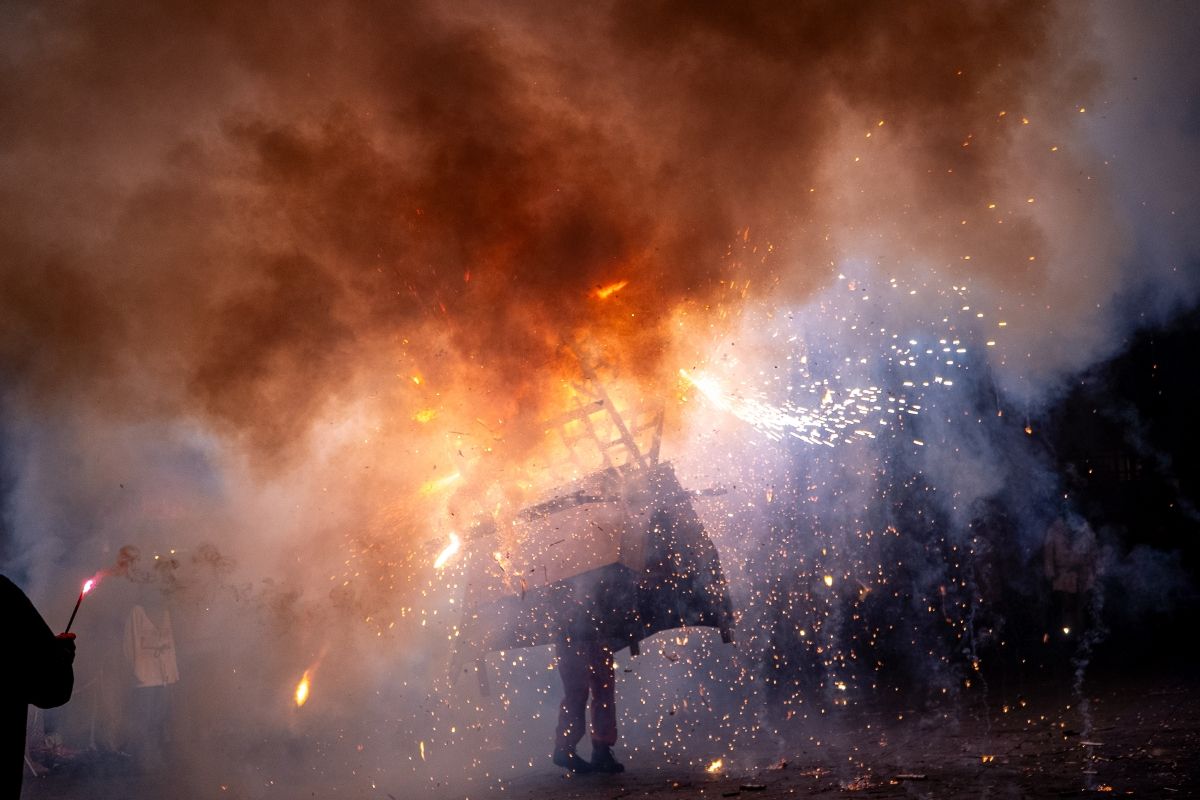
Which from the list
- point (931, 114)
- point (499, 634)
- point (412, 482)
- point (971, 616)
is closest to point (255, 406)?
point (412, 482)

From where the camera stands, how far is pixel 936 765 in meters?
4.72

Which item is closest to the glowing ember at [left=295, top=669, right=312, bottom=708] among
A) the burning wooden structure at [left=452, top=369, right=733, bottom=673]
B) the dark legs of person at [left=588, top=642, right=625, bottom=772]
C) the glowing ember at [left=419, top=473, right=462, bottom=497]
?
the glowing ember at [left=419, top=473, right=462, bottom=497]

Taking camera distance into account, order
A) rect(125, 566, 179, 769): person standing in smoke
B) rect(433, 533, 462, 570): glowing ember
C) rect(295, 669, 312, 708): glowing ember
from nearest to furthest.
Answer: rect(433, 533, 462, 570): glowing ember < rect(125, 566, 179, 769): person standing in smoke < rect(295, 669, 312, 708): glowing ember

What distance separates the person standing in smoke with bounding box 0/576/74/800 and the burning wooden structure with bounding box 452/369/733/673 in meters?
3.73

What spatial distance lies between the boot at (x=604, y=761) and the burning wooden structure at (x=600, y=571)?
0.75 metres

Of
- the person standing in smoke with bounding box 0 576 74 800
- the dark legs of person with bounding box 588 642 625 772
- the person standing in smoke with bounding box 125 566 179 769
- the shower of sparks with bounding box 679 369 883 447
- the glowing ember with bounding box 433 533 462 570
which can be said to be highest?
the shower of sparks with bounding box 679 369 883 447

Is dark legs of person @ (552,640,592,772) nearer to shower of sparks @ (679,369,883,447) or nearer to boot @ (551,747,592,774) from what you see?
boot @ (551,747,592,774)

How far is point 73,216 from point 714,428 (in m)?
6.93

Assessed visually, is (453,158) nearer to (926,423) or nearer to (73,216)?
(73,216)

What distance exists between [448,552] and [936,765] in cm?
508

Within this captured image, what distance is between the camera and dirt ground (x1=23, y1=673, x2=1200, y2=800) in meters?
4.07

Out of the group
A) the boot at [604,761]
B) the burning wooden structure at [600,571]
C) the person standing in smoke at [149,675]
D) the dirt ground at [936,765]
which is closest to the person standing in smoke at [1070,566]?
the dirt ground at [936,765]

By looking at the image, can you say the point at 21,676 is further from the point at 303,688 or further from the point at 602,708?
the point at 303,688

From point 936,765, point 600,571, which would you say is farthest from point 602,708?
point 936,765
